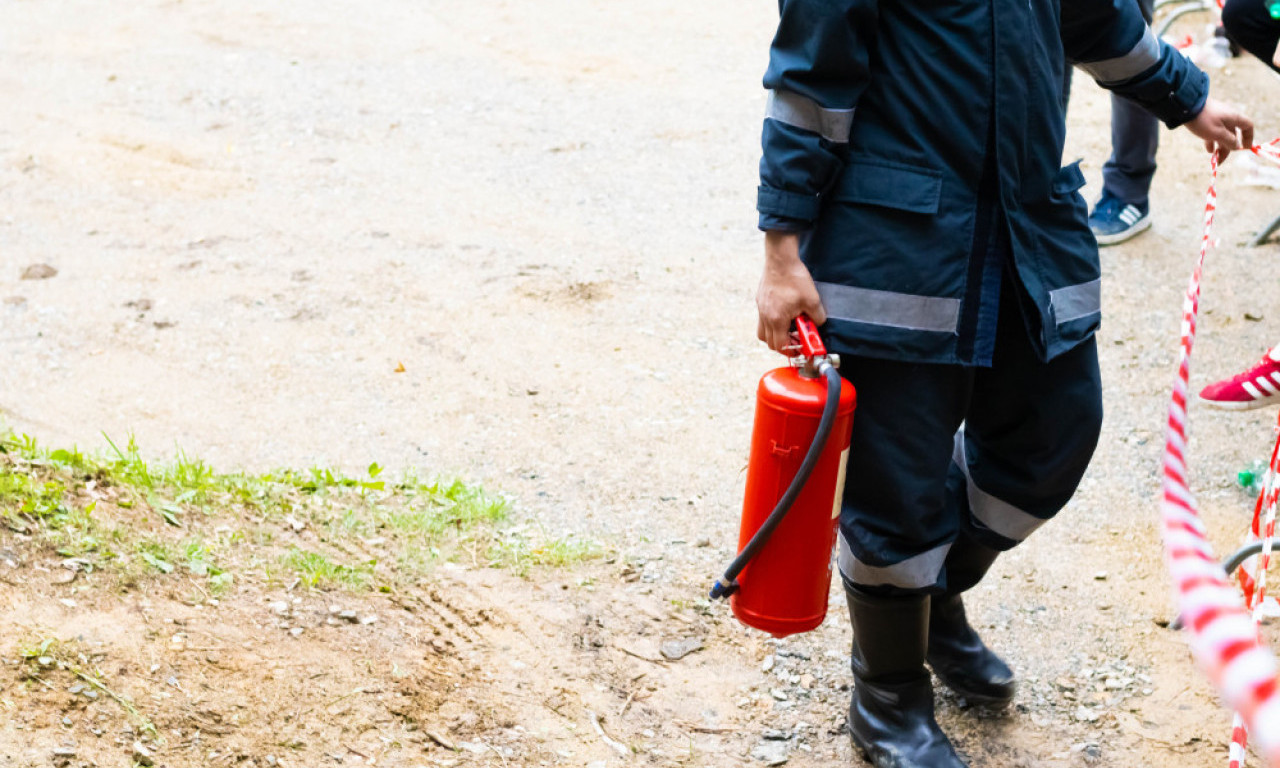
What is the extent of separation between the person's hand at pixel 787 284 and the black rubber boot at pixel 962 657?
878 millimetres

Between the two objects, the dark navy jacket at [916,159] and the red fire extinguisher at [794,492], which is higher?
the dark navy jacket at [916,159]

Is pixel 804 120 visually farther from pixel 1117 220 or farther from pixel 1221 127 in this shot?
pixel 1117 220

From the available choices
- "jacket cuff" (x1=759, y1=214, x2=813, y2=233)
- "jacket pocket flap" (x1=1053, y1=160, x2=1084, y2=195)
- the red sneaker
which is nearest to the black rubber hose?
"jacket cuff" (x1=759, y1=214, x2=813, y2=233)

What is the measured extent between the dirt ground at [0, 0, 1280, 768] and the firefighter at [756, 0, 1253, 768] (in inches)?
29.8

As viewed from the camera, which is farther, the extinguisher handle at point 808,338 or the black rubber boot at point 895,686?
the black rubber boot at point 895,686

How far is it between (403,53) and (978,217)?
6.66m

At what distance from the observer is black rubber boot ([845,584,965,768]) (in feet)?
8.46

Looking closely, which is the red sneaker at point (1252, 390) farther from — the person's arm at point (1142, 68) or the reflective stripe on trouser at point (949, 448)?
the reflective stripe on trouser at point (949, 448)

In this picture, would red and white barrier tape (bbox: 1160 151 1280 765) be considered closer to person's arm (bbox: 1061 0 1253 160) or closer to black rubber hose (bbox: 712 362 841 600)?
black rubber hose (bbox: 712 362 841 600)

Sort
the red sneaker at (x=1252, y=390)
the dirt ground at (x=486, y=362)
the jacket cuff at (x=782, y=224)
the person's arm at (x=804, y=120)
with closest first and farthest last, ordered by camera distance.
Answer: the person's arm at (x=804, y=120) → the jacket cuff at (x=782, y=224) → the dirt ground at (x=486, y=362) → the red sneaker at (x=1252, y=390)

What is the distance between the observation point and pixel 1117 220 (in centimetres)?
579

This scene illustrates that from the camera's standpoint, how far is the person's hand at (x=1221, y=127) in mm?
2602

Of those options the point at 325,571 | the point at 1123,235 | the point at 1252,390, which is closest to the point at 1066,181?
the point at 1252,390

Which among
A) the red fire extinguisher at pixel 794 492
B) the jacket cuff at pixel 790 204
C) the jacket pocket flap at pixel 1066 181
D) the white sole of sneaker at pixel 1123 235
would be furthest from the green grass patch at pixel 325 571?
the white sole of sneaker at pixel 1123 235
